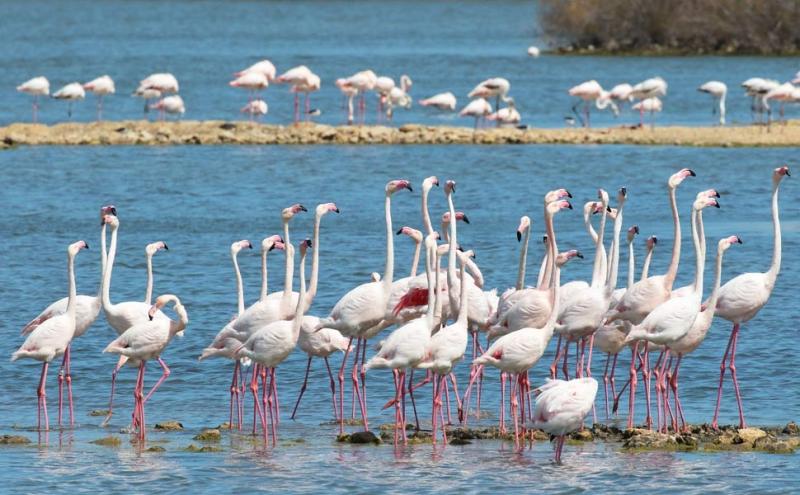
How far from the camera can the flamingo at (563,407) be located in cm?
1070

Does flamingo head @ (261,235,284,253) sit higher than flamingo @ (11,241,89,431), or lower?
higher

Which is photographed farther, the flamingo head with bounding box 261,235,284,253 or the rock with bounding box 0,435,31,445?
the flamingo head with bounding box 261,235,284,253

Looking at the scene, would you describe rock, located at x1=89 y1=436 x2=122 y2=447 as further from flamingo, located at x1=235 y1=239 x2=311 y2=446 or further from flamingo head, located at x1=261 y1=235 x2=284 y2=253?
flamingo head, located at x1=261 y1=235 x2=284 y2=253

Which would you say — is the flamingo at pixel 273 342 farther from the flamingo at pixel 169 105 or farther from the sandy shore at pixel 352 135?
the flamingo at pixel 169 105

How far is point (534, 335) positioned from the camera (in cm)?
1147

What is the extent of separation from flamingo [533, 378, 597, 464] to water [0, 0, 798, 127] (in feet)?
89.6

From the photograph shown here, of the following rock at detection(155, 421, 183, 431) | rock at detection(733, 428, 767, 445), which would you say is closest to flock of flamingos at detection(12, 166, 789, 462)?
rock at detection(155, 421, 183, 431)

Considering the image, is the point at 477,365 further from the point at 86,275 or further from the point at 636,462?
the point at 86,275

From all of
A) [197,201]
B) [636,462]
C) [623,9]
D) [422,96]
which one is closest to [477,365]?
[636,462]

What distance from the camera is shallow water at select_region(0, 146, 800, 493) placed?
11.1 m

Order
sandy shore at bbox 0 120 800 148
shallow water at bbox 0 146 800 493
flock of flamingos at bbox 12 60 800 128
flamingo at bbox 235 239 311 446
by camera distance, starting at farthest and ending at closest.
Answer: flock of flamingos at bbox 12 60 800 128 < sandy shore at bbox 0 120 800 148 < flamingo at bbox 235 239 311 446 < shallow water at bbox 0 146 800 493

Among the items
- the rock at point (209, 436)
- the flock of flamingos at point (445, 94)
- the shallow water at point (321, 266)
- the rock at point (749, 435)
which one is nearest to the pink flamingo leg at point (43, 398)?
the shallow water at point (321, 266)

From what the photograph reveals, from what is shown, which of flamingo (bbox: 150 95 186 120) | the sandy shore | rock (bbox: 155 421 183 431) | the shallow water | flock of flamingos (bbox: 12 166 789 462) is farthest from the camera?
flamingo (bbox: 150 95 186 120)

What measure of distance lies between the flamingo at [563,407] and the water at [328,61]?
27.3 meters
